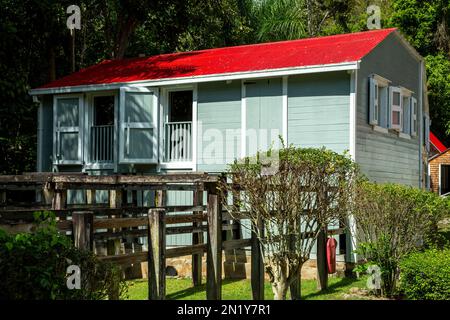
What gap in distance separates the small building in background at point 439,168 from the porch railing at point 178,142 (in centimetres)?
2113

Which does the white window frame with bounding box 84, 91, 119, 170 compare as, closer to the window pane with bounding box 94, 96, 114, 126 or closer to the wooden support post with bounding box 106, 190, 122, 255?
the window pane with bounding box 94, 96, 114, 126

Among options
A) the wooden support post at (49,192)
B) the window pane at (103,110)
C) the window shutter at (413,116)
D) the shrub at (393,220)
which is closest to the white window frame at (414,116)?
the window shutter at (413,116)

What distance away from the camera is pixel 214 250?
10109 mm

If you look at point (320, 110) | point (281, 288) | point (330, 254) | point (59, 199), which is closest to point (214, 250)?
point (281, 288)

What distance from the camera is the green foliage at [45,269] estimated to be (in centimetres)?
539

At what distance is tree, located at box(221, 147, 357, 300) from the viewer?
9.41m

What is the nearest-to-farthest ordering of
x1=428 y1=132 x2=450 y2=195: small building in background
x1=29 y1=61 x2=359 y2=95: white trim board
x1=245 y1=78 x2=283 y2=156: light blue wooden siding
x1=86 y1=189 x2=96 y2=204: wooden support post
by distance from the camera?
x1=29 y1=61 x2=359 y2=95: white trim board
x1=86 y1=189 x2=96 y2=204: wooden support post
x1=245 y1=78 x2=283 y2=156: light blue wooden siding
x1=428 y1=132 x2=450 y2=195: small building in background

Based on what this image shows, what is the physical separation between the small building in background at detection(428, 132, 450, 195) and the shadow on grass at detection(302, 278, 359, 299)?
22956 mm

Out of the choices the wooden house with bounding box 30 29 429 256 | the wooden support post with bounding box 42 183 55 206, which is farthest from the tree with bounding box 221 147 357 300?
the wooden house with bounding box 30 29 429 256

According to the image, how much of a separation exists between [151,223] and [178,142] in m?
8.57

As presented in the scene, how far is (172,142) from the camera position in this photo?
17047mm
